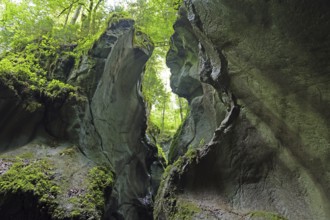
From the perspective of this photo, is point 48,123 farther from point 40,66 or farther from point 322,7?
point 322,7

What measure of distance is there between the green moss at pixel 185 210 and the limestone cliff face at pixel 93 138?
2301mm

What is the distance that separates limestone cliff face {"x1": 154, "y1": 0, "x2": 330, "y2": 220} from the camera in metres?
6.17

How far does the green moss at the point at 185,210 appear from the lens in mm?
7258

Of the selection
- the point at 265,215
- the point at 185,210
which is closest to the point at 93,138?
the point at 185,210

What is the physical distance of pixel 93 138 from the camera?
11703mm

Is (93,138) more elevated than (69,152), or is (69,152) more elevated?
(93,138)

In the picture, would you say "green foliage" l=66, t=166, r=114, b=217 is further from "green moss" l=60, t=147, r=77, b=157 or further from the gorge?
"green moss" l=60, t=147, r=77, b=157

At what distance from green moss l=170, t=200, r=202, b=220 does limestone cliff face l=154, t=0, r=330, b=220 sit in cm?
3

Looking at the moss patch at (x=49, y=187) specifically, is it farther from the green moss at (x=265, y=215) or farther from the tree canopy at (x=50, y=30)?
the green moss at (x=265, y=215)

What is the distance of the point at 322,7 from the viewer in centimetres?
547

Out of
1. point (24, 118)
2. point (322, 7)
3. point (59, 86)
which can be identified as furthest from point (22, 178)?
point (322, 7)

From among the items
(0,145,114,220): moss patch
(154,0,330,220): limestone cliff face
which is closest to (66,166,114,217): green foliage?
(0,145,114,220): moss patch

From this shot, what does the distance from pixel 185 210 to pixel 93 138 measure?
18.5ft

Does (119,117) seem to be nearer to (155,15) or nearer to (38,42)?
(38,42)
